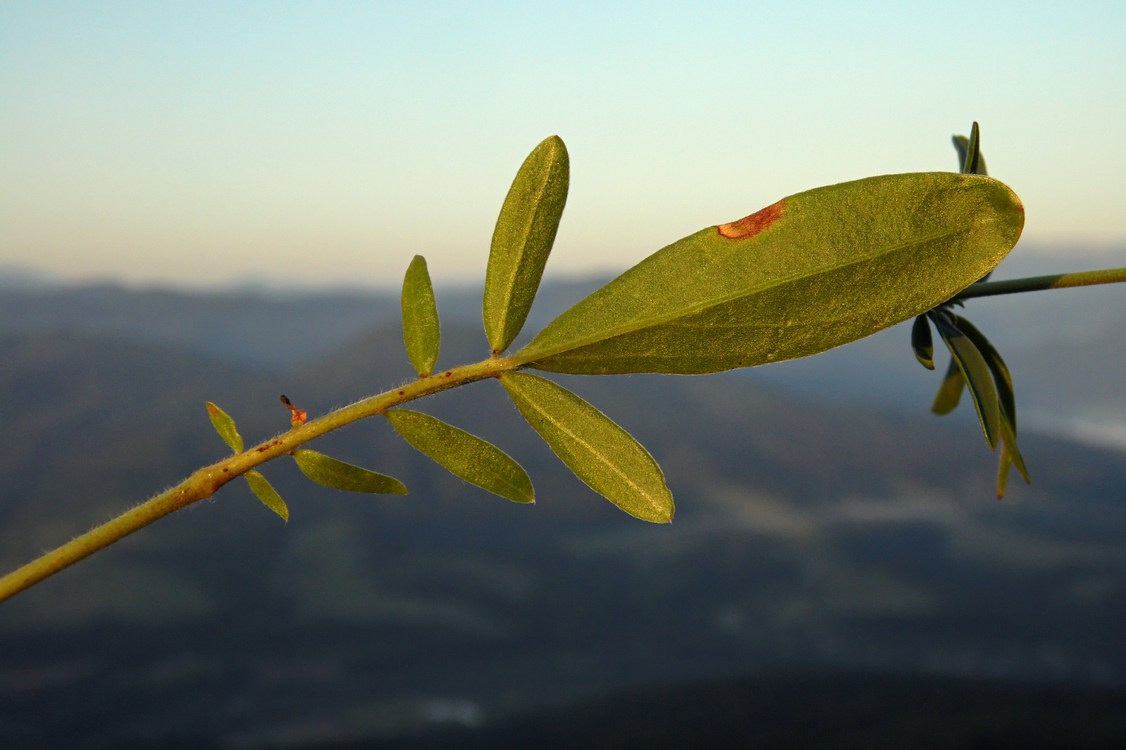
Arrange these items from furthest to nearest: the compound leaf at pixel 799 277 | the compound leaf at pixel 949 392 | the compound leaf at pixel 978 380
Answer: the compound leaf at pixel 949 392, the compound leaf at pixel 978 380, the compound leaf at pixel 799 277

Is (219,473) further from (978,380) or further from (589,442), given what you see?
(978,380)

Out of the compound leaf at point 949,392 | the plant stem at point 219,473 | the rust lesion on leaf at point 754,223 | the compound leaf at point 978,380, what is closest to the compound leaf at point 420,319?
the plant stem at point 219,473

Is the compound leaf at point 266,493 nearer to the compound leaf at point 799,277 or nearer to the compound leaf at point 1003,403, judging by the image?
the compound leaf at point 799,277

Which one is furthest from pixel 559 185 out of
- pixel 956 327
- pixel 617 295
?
pixel 956 327

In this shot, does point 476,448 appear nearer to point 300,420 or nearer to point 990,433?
point 300,420

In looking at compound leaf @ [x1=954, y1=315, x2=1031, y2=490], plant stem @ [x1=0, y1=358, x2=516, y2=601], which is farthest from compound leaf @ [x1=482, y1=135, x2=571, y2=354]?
compound leaf @ [x1=954, y1=315, x2=1031, y2=490]

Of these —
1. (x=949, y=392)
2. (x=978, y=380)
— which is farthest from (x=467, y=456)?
(x=949, y=392)
